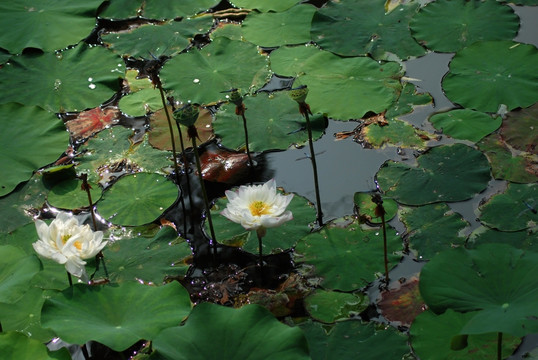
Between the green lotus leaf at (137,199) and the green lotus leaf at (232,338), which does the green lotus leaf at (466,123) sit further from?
the green lotus leaf at (232,338)

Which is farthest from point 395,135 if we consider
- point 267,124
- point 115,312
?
point 115,312

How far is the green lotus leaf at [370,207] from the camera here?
122 inches

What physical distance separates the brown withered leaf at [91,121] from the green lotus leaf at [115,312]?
1.41 m

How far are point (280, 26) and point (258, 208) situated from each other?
72.9 inches

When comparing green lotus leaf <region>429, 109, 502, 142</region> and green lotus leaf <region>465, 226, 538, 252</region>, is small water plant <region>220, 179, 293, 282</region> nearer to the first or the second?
green lotus leaf <region>465, 226, 538, 252</region>

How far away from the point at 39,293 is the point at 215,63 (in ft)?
5.73

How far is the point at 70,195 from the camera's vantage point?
3.40 metres

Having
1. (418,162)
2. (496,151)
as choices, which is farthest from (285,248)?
(496,151)

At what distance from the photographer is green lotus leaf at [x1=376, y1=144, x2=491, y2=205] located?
317 centimetres

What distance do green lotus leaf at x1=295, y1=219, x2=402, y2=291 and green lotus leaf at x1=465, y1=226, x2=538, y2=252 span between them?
29 centimetres

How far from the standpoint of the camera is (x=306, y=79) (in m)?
3.88

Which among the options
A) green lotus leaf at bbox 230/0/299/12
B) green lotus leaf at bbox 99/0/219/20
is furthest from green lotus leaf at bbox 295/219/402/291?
green lotus leaf at bbox 99/0/219/20

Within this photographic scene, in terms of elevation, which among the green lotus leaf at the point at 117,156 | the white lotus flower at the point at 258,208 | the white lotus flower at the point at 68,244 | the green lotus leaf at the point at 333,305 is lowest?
the green lotus leaf at the point at 333,305

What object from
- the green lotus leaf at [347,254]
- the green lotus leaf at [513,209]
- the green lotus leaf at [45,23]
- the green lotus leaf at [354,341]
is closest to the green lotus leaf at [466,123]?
the green lotus leaf at [513,209]
